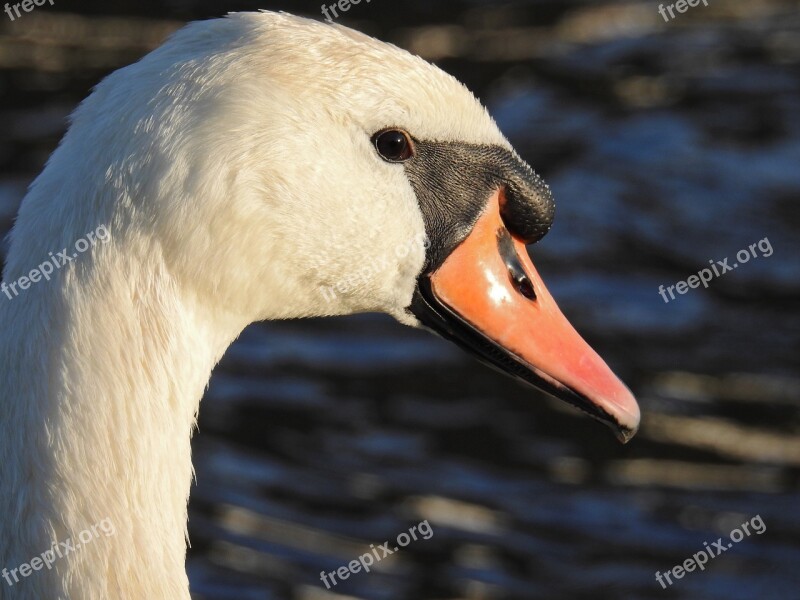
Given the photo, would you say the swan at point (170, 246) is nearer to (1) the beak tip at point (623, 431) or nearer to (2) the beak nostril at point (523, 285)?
(2) the beak nostril at point (523, 285)

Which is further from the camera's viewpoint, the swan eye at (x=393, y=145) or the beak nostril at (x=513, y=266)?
the beak nostril at (x=513, y=266)

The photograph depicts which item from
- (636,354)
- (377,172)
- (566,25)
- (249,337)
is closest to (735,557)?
(636,354)

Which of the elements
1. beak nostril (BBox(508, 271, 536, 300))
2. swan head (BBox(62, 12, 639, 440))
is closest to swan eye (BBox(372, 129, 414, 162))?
swan head (BBox(62, 12, 639, 440))

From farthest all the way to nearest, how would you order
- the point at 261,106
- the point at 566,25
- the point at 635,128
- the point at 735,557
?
the point at 566,25 < the point at 635,128 < the point at 735,557 < the point at 261,106

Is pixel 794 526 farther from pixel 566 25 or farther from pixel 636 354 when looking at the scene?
pixel 566 25

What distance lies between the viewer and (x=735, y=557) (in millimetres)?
7293

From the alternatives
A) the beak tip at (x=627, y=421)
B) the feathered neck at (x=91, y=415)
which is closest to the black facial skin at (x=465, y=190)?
the beak tip at (x=627, y=421)

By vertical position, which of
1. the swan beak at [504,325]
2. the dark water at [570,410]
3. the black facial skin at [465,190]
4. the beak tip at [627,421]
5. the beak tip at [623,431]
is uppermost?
the black facial skin at [465,190]

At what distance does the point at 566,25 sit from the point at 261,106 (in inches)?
334

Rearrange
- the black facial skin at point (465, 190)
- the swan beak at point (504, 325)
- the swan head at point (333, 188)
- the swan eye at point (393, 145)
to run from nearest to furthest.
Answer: the swan head at point (333, 188)
the swan eye at point (393, 145)
the black facial skin at point (465, 190)
the swan beak at point (504, 325)

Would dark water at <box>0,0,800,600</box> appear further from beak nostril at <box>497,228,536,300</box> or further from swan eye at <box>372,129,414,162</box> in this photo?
swan eye at <box>372,129,414,162</box>

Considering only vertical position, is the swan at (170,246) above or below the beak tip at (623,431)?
above

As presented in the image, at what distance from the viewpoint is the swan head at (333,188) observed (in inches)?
137

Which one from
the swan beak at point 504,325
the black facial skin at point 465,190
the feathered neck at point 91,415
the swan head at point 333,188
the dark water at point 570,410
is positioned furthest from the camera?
the dark water at point 570,410
